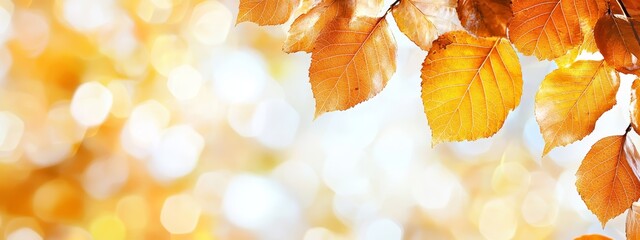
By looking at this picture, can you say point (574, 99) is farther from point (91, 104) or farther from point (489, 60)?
point (91, 104)

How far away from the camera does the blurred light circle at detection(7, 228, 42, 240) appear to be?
3.01ft

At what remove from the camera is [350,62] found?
0.18 meters

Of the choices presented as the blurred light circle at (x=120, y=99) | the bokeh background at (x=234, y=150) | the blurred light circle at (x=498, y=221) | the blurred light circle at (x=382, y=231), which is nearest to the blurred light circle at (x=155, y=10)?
the bokeh background at (x=234, y=150)

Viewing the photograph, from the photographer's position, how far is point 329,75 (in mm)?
177

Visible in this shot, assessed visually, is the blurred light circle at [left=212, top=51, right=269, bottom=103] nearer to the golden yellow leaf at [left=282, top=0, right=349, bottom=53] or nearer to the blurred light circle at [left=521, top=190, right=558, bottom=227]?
the blurred light circle at [left=521, top=190, right=558, bottom=227]

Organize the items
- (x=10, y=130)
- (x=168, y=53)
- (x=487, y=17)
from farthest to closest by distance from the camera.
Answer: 1. (x=168, y=53)
2. (x=10, y=130)
3. (x=487, y=17)

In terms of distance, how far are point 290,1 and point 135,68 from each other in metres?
0.87

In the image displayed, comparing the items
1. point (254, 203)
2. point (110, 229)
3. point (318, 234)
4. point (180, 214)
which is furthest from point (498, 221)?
point (110, 229)

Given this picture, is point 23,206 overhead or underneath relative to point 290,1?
underneath

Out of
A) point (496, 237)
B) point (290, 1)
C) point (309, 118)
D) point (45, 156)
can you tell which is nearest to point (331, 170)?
point (309, 118)

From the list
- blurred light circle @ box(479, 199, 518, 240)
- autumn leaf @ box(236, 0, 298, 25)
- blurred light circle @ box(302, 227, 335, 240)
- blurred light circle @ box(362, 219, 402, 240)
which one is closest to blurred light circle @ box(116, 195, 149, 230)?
blurred light circle @ box(302, 227, 335, 240)

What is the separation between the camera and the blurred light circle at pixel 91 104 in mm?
937

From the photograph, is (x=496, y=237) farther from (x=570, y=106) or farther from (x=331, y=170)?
(x=570, y=106)

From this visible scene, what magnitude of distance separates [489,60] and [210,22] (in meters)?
0.91
